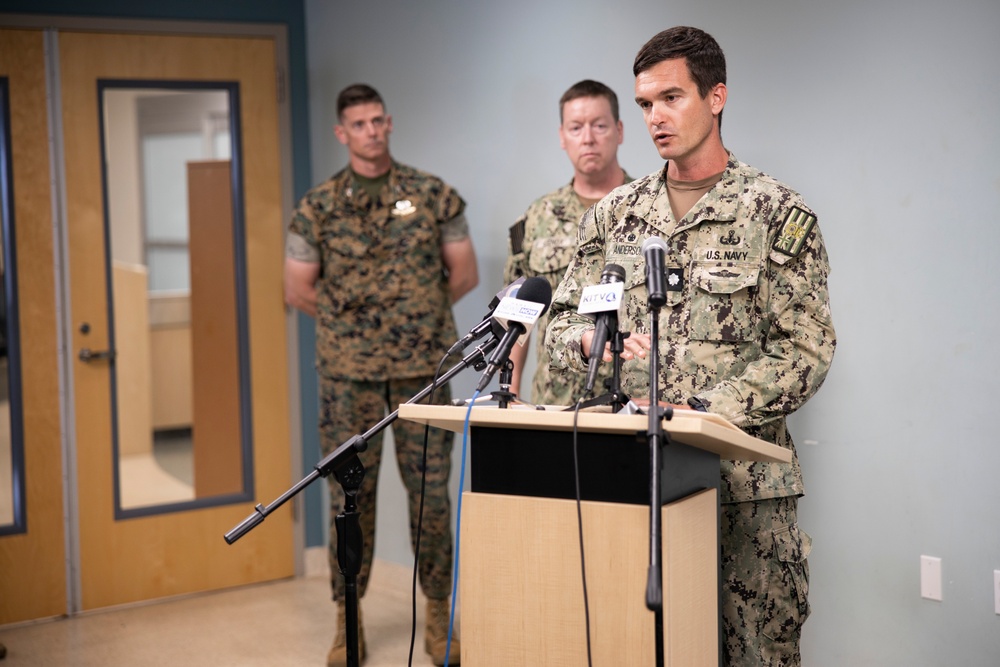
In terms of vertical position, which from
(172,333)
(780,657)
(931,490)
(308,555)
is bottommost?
(308,555)

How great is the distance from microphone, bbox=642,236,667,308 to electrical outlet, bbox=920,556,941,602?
1602mm

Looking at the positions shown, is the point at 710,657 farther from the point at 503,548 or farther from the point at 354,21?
the point at 354,21

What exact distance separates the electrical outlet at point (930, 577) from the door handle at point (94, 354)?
3113 mm

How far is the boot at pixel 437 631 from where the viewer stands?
3566 millimetres

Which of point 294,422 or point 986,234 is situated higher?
point 986,234

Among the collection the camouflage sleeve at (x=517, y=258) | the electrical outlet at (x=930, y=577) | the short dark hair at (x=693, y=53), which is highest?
the short dark hair at (x=693, y=53)

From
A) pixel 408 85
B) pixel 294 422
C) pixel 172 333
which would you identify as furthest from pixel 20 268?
pixel 408 85

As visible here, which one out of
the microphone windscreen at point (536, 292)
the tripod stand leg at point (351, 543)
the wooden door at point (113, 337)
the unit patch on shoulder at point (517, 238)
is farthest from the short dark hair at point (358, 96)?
the microphone windscreen at point (536, 292)

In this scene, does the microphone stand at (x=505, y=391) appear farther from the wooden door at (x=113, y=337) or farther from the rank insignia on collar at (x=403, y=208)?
the wooden door at (x=113, y=337)

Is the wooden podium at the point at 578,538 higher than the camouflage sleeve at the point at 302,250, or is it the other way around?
the camouflage sleeve at the point at 302,250

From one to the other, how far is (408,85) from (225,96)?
31.5 inches

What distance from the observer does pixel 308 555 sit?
15.4 feet

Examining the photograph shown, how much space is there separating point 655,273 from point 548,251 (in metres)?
1.63

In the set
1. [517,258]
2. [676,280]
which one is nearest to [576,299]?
[676,280]
